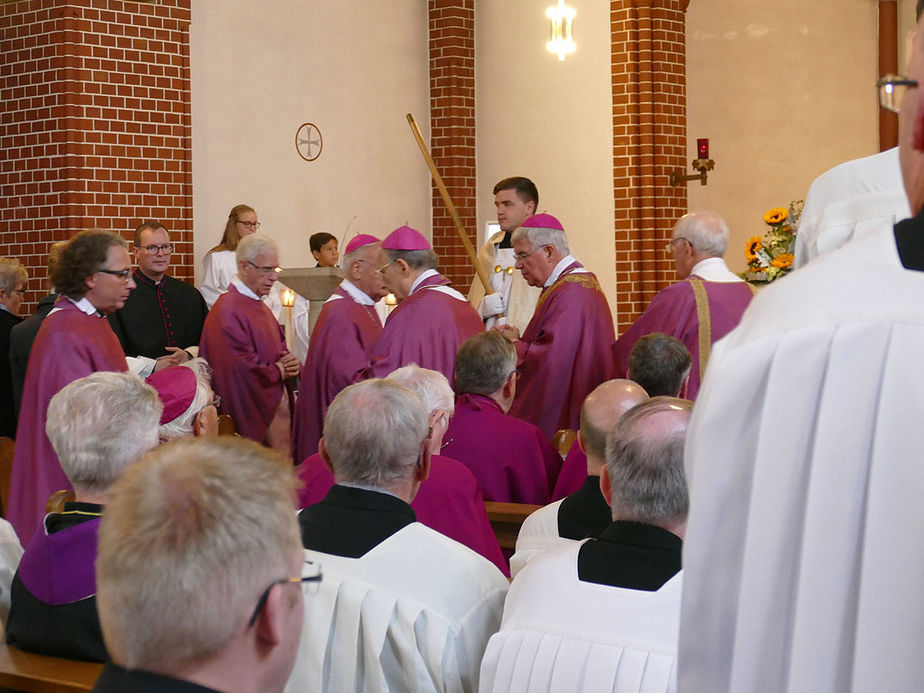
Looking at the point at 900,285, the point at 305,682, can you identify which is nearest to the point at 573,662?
the point at 305,682

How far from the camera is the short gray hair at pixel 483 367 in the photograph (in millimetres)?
5035

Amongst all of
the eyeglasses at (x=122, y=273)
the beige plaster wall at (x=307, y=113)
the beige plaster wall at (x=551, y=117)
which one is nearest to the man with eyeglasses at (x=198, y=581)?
the eyeglasses at (x=122, y=273)

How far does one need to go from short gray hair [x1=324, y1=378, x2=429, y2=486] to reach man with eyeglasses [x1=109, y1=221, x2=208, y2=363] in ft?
20.4

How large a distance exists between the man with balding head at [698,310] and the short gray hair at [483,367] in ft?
6.41

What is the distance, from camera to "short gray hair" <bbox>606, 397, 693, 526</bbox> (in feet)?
8.61

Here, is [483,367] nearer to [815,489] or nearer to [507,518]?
[507,518]

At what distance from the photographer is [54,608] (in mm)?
2994

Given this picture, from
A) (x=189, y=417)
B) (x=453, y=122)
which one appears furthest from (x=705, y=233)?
(x=453, y=122)

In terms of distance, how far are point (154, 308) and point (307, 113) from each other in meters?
3.24

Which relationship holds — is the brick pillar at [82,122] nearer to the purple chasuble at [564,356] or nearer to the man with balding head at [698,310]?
the purple chasuble at [564,356]

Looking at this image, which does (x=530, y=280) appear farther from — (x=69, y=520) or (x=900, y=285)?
(x=900, y=285)

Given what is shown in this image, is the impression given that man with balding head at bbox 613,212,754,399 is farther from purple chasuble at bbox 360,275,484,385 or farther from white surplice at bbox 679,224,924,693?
white surplice at bbox 679,224,924,693

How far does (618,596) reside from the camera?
100 inches

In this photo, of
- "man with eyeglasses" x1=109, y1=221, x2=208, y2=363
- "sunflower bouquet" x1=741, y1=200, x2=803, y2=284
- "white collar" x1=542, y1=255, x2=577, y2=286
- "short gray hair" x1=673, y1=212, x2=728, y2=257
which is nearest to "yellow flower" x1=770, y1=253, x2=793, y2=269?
"sunflower bouquet" x1=741, y1=200, x2=803, y2=284
